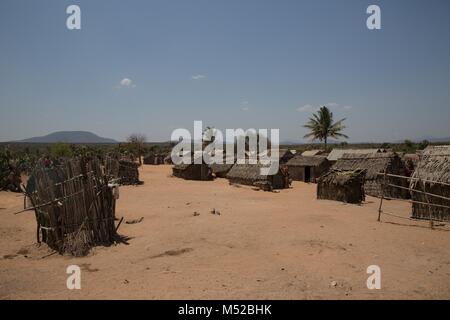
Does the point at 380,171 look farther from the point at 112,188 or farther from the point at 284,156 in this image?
the point at 112,188

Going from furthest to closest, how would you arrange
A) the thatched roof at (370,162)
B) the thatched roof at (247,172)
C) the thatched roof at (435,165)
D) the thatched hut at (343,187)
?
the thatched roof at (247,172) → the thatched roof at (370,162) → the thatched hut at (343,187) → the thatched roof at (435,165)

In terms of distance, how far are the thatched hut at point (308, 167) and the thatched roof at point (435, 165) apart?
11538 mm

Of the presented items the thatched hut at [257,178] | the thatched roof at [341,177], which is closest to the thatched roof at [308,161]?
the thatched hut at [257,178]

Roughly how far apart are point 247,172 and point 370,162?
720 cm

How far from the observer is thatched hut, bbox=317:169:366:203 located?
1475cm

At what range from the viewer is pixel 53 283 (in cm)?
563

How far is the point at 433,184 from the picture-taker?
1109cm

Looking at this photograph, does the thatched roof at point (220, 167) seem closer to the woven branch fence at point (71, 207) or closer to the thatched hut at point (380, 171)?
the thatched hut at point (380, 171)

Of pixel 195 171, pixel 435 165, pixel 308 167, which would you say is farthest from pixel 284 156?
pixel 435 165

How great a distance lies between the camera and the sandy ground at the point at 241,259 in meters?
5.32

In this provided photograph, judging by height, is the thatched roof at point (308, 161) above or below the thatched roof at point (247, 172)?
above

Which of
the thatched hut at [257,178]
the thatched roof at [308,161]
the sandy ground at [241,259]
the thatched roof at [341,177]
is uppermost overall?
the thatched roof at [308,161]

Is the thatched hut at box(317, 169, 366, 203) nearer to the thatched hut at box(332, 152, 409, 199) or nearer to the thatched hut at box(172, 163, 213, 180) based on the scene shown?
the thatched hut at box(332, 152, 409, 199)
